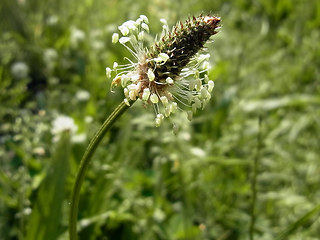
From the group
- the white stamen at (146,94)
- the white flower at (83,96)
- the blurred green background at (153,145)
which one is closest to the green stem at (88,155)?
the white stamen at (146,94)

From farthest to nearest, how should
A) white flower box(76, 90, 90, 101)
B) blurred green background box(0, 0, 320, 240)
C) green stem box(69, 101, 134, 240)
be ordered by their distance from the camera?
white flower box(76, 90, 90, 101)
blurred green background box(0, 0, 320, 240)
green stem box(69, 101, 134, 240)

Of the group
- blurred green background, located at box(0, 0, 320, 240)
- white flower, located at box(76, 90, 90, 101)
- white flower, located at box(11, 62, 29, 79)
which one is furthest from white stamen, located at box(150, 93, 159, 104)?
white flower, located at box(11, 62, 29, 79)

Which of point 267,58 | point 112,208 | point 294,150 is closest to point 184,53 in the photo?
point 112,208

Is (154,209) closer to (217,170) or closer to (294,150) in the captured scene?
(217,170)

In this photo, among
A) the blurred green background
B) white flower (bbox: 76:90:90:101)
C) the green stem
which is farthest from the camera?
white flower (bbox: 76:90:90:101)

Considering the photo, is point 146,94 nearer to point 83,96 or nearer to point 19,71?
point 83,96

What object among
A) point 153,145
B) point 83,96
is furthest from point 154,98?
point 83,96

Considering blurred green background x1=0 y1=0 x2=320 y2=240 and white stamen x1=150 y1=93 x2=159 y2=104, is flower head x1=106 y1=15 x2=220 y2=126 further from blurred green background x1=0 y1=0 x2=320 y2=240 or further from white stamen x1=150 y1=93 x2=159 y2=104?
blurred green background x1=0 y1=0 x2=320 y2=240

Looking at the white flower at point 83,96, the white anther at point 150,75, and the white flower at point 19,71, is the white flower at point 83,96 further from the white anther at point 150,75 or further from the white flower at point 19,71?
the white anther at point 150,75
